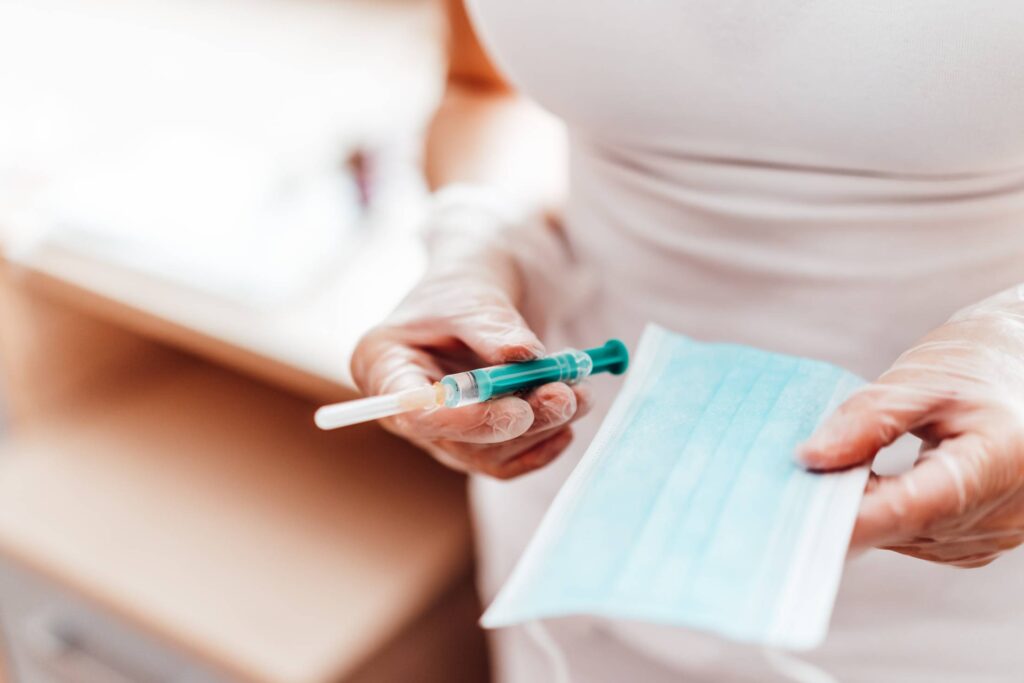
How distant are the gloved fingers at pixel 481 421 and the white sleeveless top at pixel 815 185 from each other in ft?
0.51

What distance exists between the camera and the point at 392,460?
44.1 inches

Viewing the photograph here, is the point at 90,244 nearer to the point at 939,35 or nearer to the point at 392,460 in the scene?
the point at 392,460

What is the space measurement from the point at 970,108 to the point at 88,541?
2.95ft

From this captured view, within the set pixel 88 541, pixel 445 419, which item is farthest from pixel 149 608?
pixel 445 419

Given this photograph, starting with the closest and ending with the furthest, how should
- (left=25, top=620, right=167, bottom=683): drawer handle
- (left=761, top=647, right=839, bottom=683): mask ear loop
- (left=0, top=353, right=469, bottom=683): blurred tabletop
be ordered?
(left=761, top=647, right=839, bottom=683): mask ear loop
(left=0, top=353, right=469, bottom=683): blurred tabletop
(left=25, top=620, right=167, bottom=683): drawer handle

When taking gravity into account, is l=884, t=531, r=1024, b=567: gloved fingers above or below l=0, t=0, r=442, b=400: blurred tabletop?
above

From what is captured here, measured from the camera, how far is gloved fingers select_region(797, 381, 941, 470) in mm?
376

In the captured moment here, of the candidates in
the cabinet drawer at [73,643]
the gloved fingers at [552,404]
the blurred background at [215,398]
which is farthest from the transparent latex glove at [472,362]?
the cabinet drawer at [73,643]

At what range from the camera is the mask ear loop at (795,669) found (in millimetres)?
560

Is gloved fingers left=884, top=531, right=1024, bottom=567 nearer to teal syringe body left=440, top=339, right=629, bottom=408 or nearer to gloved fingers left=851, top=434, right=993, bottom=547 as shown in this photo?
gloved fingers left=851, top=434, right=993, bottom=547

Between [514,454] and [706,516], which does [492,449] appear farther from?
[706,516]

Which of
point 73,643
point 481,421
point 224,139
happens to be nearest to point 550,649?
point 481,421

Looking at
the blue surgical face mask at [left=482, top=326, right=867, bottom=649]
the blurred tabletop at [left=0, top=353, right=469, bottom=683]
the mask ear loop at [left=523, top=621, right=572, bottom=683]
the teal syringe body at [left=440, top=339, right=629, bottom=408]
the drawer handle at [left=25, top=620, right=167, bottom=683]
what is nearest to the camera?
the blue surgical face mask at [left=482, top=326, right=867, bottom=649]

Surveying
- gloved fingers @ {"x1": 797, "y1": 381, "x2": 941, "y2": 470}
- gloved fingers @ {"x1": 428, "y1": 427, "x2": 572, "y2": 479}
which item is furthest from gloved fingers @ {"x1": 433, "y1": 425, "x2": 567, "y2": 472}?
gloved fingers @ {"x1": 797, "y1": 381, "x2": 941, "y2": 470}
